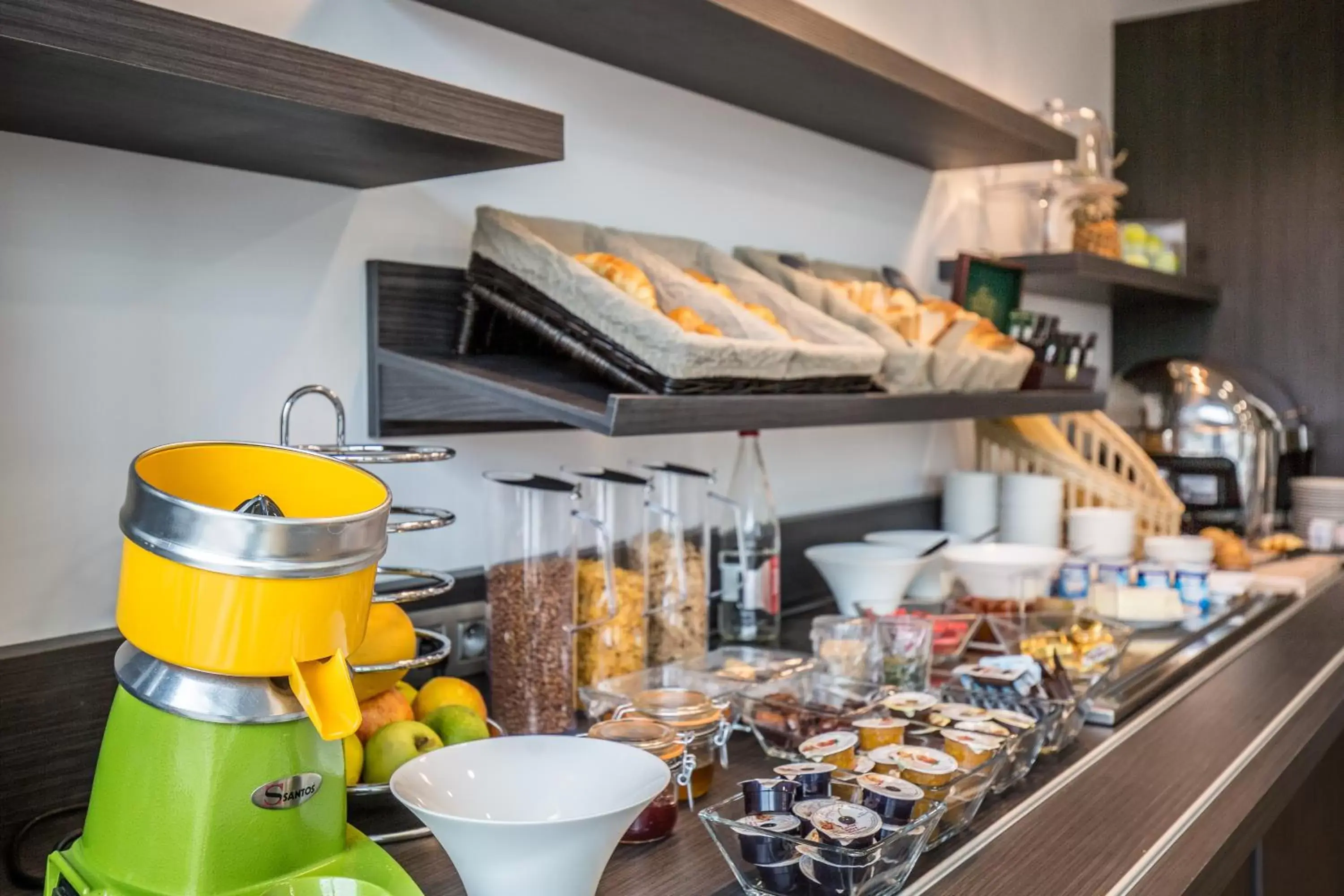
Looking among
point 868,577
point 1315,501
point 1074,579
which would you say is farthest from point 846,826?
point 1315,501

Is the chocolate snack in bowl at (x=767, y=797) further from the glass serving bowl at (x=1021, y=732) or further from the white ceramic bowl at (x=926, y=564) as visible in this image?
the white ceramic bowl at (x=926, y=564)

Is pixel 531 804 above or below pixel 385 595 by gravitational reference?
below

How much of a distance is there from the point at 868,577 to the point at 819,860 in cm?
95

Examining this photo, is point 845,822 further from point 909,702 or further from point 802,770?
point 909,702

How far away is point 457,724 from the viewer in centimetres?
109

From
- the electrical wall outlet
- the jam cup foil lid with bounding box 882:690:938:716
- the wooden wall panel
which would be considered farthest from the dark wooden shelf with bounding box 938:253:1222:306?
the electrical wall outlet

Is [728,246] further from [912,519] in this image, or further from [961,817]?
[961,817]

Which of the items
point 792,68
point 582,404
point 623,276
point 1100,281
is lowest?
point 582,404

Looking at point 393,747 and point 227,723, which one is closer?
point 227,723

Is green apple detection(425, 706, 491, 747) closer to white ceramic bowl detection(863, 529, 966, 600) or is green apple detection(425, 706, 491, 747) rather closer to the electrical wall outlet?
the electrical wall outlet

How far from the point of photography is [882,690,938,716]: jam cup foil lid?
1.25m

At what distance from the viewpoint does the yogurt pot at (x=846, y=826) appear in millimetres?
868

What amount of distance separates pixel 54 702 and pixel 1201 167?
129 inches

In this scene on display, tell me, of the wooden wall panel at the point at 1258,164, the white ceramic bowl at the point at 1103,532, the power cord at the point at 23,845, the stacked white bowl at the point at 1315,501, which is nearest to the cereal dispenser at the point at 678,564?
the power cord at the point at 23,845
